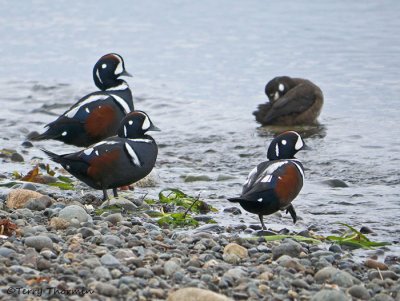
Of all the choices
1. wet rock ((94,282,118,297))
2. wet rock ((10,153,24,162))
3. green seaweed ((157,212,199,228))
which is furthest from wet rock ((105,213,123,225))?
wet rock ((10,153,24,162))

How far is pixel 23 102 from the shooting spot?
1691cm

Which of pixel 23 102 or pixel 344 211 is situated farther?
pixel 23 102

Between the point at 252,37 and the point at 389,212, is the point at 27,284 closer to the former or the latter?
the point at 389,212

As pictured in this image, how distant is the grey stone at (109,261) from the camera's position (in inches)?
257

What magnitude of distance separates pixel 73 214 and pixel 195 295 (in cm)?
240

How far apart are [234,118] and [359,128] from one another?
2041 millimetres

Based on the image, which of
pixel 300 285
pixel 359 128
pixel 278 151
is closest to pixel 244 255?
pixel 300 285

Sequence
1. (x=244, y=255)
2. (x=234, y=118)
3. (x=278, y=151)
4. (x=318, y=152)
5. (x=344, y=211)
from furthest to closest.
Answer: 1. (x=234, y=118)
2. (x=318, y=152)
3. (x=344, y=211)
4. (x=278, y=151)
5. (x=244, y=255)

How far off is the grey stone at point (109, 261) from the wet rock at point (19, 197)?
213cm

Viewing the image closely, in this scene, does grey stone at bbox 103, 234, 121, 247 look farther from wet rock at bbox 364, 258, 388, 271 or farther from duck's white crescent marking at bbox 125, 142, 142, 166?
duck's white crescent marking at bbox 125, 142, 142, 166

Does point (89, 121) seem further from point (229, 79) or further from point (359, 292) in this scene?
point (229, 79)

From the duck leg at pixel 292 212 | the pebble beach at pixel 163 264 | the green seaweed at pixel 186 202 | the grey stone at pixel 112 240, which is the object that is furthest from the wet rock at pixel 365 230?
the grey stone at pixel 112 240

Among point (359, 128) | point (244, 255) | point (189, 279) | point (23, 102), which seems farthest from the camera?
point (23, 102)

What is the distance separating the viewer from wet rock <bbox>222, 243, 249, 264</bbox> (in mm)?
7121
